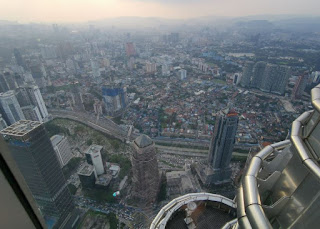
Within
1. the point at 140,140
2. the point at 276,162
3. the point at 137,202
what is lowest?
the point at 137,202

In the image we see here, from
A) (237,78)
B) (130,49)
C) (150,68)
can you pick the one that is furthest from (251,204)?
(130,49)

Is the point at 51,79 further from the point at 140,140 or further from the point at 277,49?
the point at 277,49

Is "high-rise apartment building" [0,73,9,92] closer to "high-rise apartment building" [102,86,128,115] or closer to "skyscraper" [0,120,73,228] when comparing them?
"high-rise apartment building" [102,86,128,115]

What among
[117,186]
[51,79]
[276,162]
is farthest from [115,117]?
[276,162]

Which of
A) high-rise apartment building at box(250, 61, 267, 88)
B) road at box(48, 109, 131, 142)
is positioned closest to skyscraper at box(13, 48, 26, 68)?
road at box(48, 109, 131, 142)

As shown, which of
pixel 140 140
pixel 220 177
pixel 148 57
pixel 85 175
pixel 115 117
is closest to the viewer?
pixel 140 140

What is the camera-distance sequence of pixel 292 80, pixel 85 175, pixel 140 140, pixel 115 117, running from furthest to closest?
pixel 292 80, pixel 115 117, pixel 85 175, pixel 140 140

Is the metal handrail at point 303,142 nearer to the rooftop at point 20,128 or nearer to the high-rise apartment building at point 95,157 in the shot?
the rooftop at point 20,128
